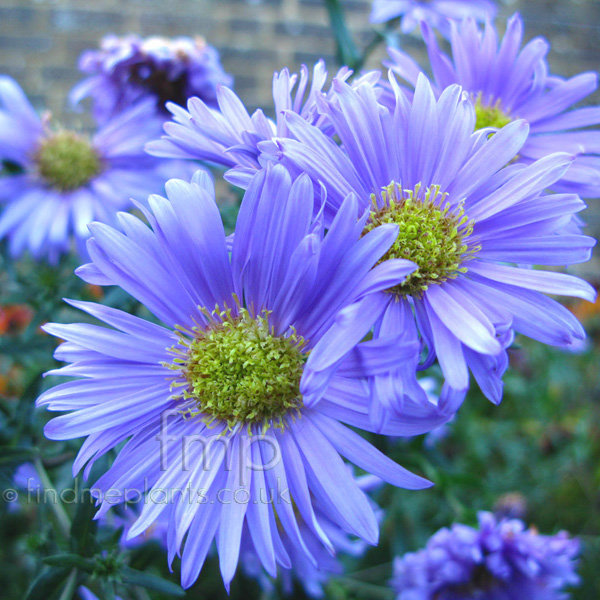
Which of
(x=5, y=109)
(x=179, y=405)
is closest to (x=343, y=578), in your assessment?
(x=179, y=405)

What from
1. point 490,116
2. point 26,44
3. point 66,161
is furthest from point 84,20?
point 490,116

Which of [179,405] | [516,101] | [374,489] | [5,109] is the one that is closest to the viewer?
[179,405]

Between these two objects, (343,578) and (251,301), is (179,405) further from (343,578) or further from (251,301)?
(343,578)

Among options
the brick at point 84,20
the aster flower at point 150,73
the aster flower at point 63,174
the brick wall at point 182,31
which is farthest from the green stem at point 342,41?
the brick at point 84,20

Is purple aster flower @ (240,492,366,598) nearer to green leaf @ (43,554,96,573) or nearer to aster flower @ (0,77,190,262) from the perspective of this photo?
green leaf @ (43,554,96,573)

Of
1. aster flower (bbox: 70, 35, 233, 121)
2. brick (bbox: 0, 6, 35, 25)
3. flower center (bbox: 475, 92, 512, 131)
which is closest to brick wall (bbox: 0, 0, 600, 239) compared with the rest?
brick (bbox: 0, 6, 35, 25)

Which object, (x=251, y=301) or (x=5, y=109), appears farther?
(x=5, y=109)

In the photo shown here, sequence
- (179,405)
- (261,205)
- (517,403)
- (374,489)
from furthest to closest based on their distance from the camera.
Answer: (517,403), (374,489), (179,405), (261,205)

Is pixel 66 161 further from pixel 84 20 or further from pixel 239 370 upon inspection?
pixel 84 20
